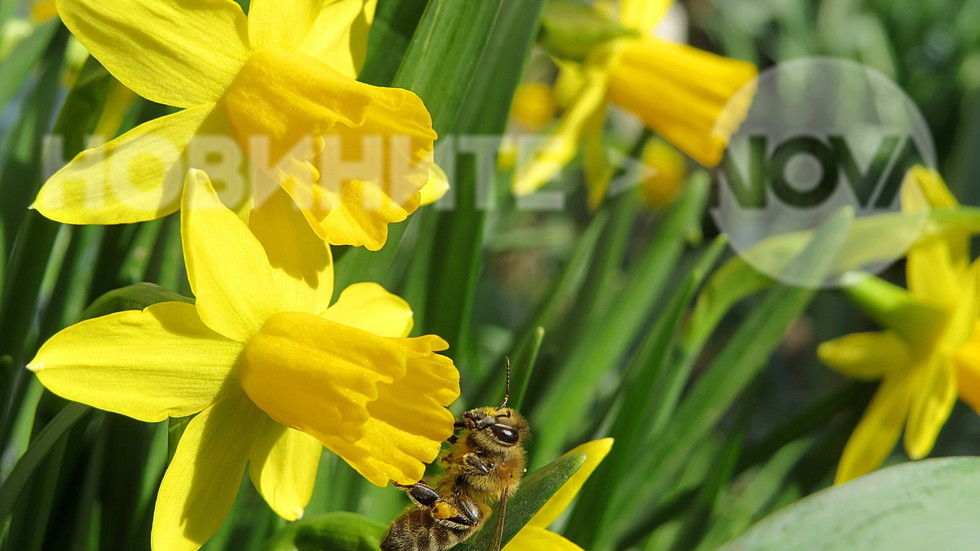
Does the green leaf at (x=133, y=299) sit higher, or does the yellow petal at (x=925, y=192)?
the yellow petal at (x=925, y=192)

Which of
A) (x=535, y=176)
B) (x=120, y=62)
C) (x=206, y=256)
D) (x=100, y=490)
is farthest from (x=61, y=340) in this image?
(x=535, y=176)

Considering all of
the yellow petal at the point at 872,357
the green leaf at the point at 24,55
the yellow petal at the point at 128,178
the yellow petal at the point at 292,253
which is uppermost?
the yellow petal at the point at 128,178

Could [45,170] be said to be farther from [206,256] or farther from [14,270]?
[206,256]

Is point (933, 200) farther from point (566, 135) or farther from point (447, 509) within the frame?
point (447, 509)

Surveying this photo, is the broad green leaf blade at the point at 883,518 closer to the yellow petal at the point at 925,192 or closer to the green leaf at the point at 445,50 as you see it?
the green leaf at the point at 445,50

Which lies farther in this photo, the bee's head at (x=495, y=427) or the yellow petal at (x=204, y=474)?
the bee's head at (x=495, y=427)

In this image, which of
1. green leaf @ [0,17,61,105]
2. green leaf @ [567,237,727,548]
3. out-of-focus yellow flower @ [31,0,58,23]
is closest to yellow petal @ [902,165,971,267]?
green leaf @ [567,237,727,548]

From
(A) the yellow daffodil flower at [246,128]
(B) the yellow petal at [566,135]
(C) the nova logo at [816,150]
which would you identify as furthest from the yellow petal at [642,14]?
(A) the yellow daffodil flower at [246,128]
